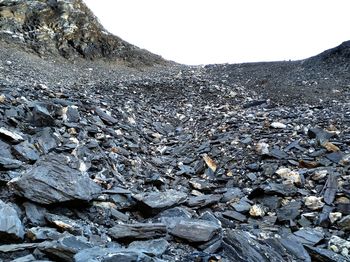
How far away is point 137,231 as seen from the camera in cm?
405

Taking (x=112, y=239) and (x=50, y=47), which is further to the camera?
(x=50, y=47)

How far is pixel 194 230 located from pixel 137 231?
685 millimetres

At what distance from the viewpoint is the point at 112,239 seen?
3998mm

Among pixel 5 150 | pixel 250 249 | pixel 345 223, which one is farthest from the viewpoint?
pixel 5 150

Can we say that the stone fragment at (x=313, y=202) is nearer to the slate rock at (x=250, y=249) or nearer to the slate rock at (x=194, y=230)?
the slate rock at (x=250, y=249)

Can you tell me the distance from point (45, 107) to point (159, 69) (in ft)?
61.9

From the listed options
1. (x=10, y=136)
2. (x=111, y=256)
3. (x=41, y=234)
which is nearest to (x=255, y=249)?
(x=111, y=256)

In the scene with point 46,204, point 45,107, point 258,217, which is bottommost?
point 258,217

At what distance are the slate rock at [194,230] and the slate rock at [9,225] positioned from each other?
67.0 inches

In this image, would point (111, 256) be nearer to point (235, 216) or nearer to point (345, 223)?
point (235, 216)

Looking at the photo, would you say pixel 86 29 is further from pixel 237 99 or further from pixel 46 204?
pixel 46 204

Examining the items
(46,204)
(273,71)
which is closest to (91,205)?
(46,204)

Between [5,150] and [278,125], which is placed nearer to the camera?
[5,150]

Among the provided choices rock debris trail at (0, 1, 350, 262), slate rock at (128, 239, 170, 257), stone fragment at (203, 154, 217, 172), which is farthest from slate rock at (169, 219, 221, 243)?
stone fragment at (203, 154, 217, 172)
